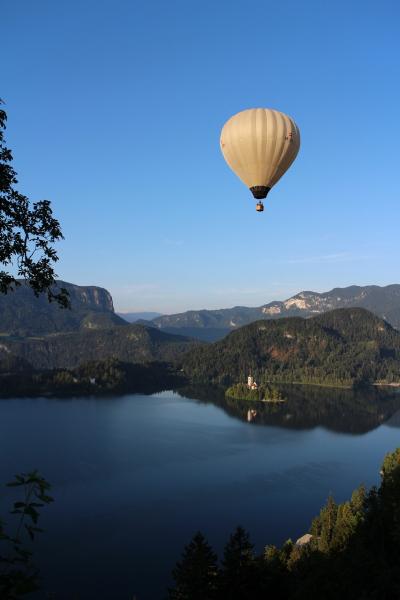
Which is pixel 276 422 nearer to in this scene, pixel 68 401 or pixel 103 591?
pixel 68 401

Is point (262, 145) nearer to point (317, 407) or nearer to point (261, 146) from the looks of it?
point (261, 146)

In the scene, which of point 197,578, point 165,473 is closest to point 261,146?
point 197,578

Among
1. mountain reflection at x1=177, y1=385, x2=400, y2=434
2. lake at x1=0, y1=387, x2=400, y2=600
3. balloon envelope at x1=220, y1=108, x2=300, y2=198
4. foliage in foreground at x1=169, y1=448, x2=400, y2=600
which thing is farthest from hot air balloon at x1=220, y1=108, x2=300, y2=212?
mountain reflection at x1=177, y1=385, x2=400, y2=434

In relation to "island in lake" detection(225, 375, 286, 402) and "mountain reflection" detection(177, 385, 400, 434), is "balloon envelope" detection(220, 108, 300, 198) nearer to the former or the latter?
"mountain reflection" detection(177, 385, 400, 434)

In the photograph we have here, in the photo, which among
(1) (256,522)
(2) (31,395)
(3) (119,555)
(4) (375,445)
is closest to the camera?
(3) (119,555)

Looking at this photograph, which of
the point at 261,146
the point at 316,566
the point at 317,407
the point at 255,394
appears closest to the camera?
the point at 261,146

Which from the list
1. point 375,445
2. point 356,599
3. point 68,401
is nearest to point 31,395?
point 68,401
